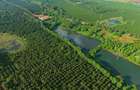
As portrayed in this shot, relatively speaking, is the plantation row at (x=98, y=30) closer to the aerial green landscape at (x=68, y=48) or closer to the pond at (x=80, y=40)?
the aerial green landscape at (x=68, y=48)

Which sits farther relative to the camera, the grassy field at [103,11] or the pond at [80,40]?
the grassy field at [103,11]

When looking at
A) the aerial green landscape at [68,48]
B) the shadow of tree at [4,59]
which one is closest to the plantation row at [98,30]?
the aerial green landscape at [68,48]

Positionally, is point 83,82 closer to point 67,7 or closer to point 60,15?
point 60,15

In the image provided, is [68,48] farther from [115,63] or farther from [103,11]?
[103,11]

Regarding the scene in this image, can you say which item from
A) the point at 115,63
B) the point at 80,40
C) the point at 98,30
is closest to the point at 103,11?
the point at 98,30

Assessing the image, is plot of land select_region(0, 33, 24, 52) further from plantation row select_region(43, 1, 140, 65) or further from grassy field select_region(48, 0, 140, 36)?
grassy field select_region(48, 0, 140, 36)

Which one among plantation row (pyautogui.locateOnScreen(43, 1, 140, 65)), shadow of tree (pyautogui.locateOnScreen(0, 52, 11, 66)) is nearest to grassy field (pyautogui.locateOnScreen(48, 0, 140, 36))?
plantation row (pyautogui.locateOnScreen(43, 1, 140, 65))

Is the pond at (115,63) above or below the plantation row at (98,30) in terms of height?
below

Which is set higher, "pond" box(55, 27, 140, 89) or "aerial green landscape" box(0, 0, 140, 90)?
"aerial green landscape" box(0, 0, 140, 90)

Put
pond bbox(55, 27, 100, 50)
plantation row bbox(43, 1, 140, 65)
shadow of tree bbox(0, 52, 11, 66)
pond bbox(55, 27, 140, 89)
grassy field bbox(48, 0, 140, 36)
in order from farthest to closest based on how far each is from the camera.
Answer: grassy field bbox(48, 0, 140, 36) < pond bbox(55, 27, 100, 50) < plantation row bbox(43, 1, 140, 65) < shadow of tree bbox(0, 52, 11, 66) < pond bbox(55, 27, 140, 89)
